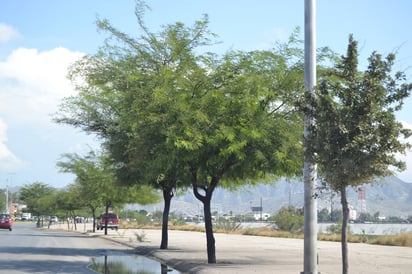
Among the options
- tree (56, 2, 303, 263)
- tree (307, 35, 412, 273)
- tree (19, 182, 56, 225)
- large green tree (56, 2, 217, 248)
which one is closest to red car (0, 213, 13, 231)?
tree (19, 182, 56, 225)

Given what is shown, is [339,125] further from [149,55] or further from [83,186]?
[83,186]

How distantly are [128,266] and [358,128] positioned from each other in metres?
12.1

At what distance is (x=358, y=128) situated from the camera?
531 inches

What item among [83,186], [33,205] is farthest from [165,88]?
[33,205]

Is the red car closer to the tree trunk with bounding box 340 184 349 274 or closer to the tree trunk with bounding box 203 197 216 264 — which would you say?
the tree trunk with bounding box 203 197 216 264

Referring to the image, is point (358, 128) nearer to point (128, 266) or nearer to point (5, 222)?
point (128, 266)

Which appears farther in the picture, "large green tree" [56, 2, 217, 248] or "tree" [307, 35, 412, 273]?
"large green tree" [56, 2, 217, 248]

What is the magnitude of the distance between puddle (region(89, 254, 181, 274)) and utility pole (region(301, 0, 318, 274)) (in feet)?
21.9

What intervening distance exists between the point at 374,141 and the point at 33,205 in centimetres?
9203

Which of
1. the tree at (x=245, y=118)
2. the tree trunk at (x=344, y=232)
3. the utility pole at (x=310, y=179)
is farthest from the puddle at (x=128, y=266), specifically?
the tree trunk at (x=344, y=232)

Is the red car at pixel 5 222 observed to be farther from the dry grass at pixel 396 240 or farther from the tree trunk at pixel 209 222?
the tree trunk at pixel 209 222

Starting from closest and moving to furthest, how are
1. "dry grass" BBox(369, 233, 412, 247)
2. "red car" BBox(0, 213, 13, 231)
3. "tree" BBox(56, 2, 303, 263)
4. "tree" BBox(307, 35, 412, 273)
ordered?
"tree" BBox(307, 35, 412, 273) → "tree" BBox(56, 2, 303, 263) → "dry grass" BBox(369, 233, 412, 247) → "red car" BBox(0, 213, 13, 231)

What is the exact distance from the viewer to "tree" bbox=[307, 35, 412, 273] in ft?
43.9

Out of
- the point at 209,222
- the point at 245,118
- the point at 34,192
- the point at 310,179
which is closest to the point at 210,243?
the point at 209,222
